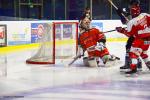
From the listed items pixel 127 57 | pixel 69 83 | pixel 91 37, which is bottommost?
pixel 69 83

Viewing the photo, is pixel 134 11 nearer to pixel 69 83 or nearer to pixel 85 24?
pixel 69 83

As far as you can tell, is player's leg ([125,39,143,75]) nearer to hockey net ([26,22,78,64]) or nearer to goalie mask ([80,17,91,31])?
goalie mask ([80,17,91,31])

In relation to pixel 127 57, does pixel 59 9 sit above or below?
above

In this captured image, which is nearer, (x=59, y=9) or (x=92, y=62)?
(x=92, y=62)

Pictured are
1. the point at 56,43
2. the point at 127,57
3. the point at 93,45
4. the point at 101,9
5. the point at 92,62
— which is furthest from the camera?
the point at 101,9

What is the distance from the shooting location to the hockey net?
31.4 ft

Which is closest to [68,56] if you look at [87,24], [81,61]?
[81,61]

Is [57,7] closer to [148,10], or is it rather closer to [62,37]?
[148,10]

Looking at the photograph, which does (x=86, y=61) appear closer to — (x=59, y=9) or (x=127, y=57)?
(x=127, y=57)

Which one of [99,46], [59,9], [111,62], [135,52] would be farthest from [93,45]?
[59,9]

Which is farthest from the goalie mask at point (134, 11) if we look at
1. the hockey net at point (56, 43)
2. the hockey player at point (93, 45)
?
the hockey net at point (56, 43)

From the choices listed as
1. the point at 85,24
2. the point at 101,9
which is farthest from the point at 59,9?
the point at 85,24

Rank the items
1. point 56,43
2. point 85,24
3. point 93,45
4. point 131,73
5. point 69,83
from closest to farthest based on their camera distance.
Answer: point 69,83 < point 131,73 < point 93,45 < point 85,24 < point 56,43

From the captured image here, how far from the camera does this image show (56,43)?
10.1m
